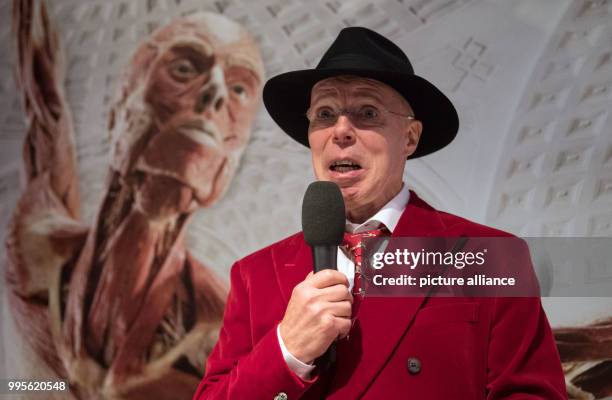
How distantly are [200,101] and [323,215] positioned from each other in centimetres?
203

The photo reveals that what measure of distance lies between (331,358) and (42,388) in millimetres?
2267

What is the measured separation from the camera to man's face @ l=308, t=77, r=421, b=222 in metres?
1.82

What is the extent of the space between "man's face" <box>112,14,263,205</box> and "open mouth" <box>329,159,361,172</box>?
1498 mm

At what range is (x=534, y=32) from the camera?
278cm

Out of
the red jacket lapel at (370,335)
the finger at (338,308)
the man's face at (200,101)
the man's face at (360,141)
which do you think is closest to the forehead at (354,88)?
the man's face at (360,141)

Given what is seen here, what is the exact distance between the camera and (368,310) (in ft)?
5.47

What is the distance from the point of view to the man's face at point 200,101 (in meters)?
3.31

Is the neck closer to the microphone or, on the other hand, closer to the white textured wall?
the microphone

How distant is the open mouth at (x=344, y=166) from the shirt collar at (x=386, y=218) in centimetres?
13

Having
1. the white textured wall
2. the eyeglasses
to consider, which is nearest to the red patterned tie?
the eyeglasses

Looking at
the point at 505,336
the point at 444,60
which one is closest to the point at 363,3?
the point at 444,60

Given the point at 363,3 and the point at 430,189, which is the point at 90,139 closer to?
the point at 363,3

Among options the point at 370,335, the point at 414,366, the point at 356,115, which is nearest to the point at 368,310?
the point at 370,335

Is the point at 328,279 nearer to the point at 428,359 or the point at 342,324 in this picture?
the point at 342,324
